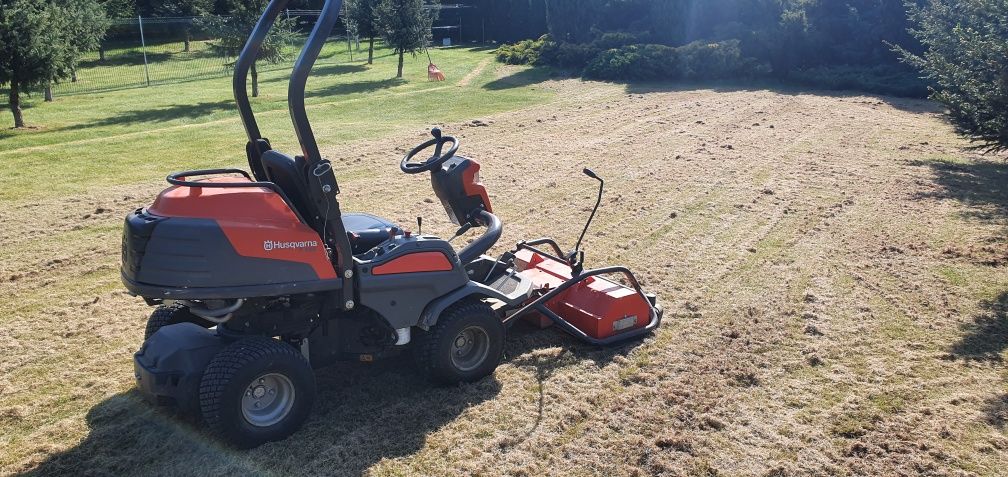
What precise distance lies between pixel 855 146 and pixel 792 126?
209 cm

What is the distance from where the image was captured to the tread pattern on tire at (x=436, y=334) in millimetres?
5039

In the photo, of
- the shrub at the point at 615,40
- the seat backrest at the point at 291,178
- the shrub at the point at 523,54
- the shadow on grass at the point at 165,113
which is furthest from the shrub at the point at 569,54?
the seat backrest at the point at 291,178

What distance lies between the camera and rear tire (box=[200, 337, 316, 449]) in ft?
13.9

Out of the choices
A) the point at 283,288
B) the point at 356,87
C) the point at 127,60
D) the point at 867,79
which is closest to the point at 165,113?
the point at 356,87

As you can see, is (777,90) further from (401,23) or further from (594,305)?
(594,305)

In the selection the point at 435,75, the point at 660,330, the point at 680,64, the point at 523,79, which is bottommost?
the point at 660,330

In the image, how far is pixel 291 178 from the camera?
15.0 ft

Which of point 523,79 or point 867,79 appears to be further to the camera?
point 523,79

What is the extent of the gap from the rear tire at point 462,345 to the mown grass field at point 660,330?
→ 14 centimetres

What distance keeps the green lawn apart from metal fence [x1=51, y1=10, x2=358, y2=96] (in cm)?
137

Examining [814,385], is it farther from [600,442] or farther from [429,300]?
[429,300]

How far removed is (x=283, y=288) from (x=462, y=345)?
143 centimetres

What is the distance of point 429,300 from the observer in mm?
5008

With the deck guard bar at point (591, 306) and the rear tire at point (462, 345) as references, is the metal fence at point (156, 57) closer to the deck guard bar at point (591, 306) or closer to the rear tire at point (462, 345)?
the deck guard bar at point (591, 306)
